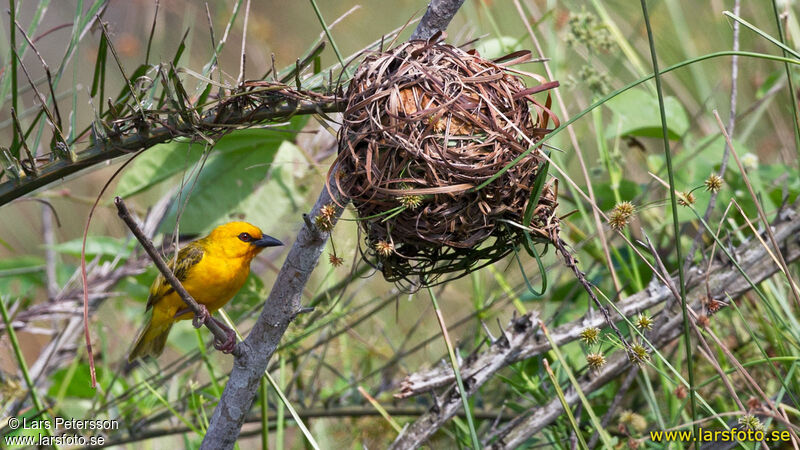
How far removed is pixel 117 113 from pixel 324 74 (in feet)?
2.17

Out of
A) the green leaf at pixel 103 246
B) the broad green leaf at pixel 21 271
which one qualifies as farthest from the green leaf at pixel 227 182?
the broad green leaf at pixel 21 271

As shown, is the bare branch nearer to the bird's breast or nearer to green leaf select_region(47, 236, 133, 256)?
the bird's breast

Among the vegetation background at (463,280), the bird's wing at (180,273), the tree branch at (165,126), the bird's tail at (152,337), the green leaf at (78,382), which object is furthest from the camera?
the green leaf at (78,382)

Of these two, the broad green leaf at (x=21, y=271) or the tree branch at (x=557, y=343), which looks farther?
the broad green leaf at (x=21, y=271)

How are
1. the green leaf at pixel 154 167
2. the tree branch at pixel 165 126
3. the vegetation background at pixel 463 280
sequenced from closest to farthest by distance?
1. the tree branch at pixel 165 126
2. the vegetation background at pixel 463 280
3. the green leaf at pixel 154 167

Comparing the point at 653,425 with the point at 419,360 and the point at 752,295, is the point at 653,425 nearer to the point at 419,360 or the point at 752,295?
the point at 752,295

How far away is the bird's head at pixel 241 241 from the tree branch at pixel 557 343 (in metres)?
1.29

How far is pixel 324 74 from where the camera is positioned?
90.9 inches

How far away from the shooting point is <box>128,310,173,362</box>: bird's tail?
403cm

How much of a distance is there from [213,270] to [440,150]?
6.66 ft

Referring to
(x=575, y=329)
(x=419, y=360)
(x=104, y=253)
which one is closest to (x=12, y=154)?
(x=104, y=253)

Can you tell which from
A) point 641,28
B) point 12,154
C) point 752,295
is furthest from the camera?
point 641,28

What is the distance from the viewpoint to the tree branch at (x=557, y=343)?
2.91 meters

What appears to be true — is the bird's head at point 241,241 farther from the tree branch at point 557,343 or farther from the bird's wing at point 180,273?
the tree branch at point 557,343
